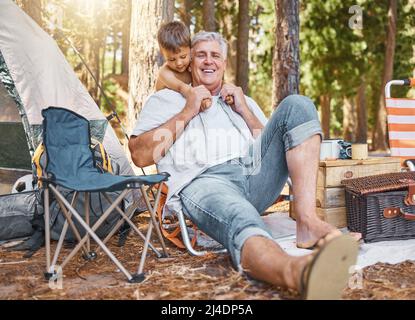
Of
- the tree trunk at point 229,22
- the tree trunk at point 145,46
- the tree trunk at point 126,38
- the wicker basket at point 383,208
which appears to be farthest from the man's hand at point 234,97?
the tree trunk at point 229,22

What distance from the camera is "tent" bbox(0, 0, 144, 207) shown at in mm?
3766

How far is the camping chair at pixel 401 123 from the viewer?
4.21 metres

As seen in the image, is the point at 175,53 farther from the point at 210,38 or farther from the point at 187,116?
the point at 187,116

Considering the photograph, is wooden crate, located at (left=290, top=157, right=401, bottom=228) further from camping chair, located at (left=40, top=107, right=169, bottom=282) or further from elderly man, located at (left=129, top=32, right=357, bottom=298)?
camping chair, located at (left=40, top=107, right=169, bottom=282)

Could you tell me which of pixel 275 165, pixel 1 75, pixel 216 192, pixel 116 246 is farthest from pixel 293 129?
pixel 1 75

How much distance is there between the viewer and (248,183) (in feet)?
9.68

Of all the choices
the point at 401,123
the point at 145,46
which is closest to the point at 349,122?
the point at 401,123

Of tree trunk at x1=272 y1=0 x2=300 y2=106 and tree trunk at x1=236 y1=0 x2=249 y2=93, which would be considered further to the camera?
tree trunk at x1=236 y1=0 x2=249 y2=93

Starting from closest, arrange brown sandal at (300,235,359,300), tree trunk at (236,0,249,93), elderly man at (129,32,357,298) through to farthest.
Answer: brown sandal at (300,235,359,300) < elderly man at (129,32,357,298) < tree trunk at (236,0,249,93)

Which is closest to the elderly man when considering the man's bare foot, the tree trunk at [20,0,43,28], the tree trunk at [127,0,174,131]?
the man's bare foot

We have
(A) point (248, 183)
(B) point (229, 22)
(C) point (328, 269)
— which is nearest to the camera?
(C) point (328, 269)

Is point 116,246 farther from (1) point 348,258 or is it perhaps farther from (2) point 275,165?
(1) point 348,258

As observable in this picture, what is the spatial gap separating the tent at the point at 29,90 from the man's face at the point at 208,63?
1200mm

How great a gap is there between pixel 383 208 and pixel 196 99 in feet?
4.47
